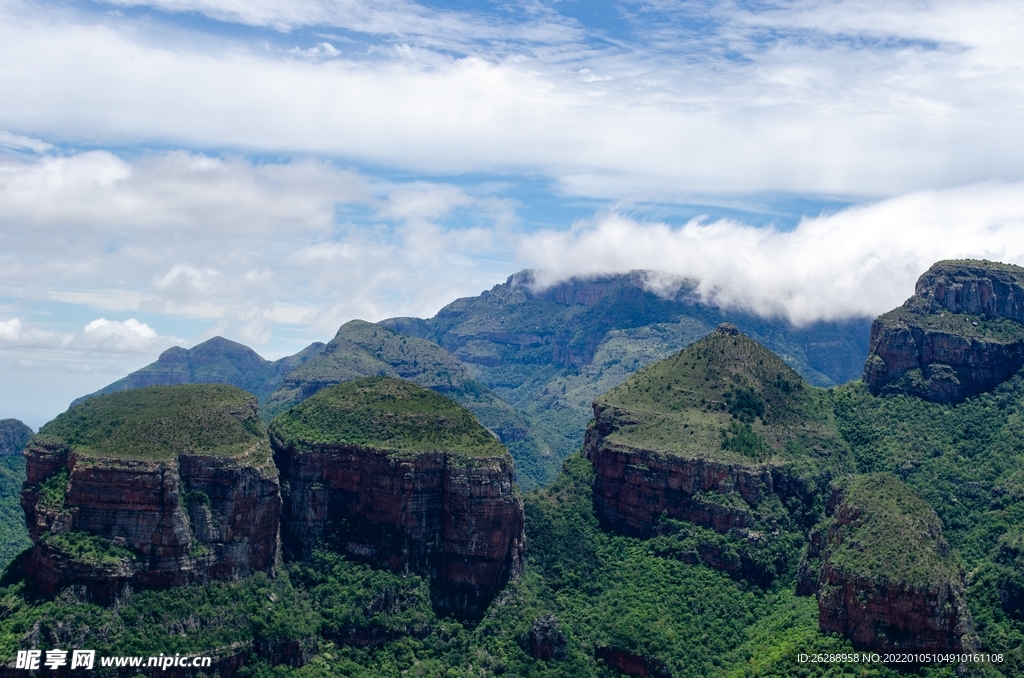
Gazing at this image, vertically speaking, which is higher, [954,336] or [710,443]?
[954,336]

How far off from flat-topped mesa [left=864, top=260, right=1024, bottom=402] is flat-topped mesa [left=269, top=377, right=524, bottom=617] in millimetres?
53786

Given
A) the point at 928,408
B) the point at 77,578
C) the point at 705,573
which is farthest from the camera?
the point at 928,408

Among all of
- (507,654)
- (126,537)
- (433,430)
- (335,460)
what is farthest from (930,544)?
(126,537)

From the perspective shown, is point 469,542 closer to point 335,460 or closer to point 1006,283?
point 335,460

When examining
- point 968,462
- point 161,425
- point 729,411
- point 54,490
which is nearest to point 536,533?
point 729,411

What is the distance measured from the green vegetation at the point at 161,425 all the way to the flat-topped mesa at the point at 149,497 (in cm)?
13

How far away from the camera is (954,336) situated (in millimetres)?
129250

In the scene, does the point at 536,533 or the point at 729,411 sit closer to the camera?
the point at 536,533

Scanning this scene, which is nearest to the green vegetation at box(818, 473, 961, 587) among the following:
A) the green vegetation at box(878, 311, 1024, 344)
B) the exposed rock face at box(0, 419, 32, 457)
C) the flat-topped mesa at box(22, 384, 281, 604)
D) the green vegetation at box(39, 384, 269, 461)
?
the green vegetation at box(878, 311, 1024, 344)

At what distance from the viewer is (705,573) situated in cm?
10656

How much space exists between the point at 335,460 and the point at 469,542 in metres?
13.6

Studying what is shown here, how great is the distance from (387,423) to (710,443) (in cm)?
3188

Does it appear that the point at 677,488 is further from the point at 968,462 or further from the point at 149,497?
the point at 149,497

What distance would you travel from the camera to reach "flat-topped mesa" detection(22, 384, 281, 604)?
8662cm
